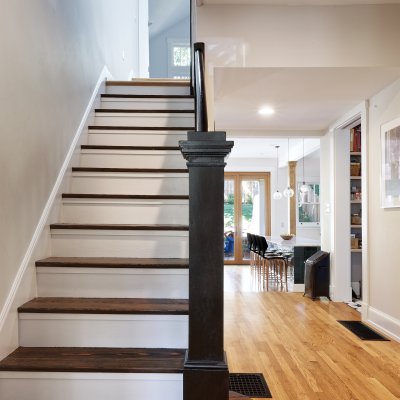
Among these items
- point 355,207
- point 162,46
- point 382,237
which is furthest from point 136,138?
point 162,46

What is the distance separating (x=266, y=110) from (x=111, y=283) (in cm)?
315

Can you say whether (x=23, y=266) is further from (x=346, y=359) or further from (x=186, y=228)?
(x=346, y=359)

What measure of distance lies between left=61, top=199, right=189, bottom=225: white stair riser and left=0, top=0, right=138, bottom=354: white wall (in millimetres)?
252

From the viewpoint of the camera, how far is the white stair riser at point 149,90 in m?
4.05

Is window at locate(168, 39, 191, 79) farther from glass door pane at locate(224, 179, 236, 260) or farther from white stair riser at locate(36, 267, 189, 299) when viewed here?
white stair riser at locate(36, 267, 189, 299)

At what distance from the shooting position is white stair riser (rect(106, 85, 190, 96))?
4047 millimetres

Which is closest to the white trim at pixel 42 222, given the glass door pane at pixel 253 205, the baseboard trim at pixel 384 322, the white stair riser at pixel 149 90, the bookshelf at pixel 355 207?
the white stair riser at pixel 149 90

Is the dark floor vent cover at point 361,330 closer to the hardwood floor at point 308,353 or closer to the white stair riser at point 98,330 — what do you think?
the hardwood floor at point 308,353

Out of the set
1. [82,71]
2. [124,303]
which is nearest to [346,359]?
[124,303]

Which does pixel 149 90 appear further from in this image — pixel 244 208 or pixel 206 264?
pixel 244 208

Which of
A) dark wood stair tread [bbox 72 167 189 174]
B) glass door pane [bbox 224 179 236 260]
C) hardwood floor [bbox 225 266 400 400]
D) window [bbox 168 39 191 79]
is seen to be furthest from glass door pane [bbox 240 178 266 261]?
dark wood stair tread [bbox 72 167 189 174]

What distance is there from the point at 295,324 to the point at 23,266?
9.71 ft

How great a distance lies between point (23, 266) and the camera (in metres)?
2.00

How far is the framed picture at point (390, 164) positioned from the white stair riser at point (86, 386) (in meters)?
2.74
